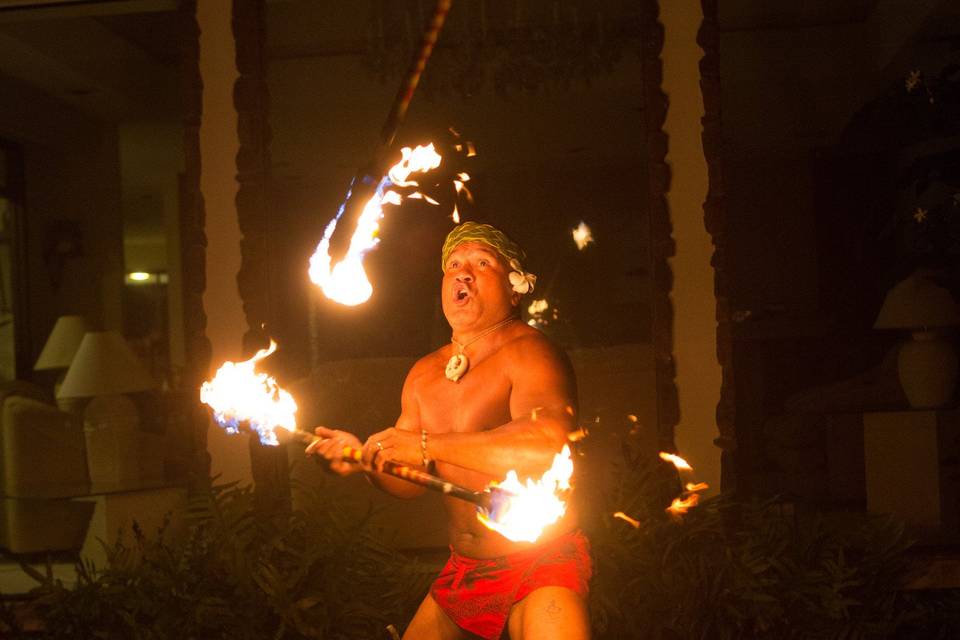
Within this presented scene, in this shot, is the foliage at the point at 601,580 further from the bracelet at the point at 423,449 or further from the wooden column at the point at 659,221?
the bracelet at the point at 423,449

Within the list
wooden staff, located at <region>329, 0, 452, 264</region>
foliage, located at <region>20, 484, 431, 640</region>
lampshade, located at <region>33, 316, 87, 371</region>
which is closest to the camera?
wooden staff, located at <region>329, 0, 452, 264</region>

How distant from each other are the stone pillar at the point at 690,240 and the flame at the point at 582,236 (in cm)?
47

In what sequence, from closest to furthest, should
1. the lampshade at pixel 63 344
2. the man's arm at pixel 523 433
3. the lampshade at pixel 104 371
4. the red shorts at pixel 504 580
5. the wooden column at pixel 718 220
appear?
the man's arm at pixel 523 433, the red shorts at pixel 504 580, the wooden column at pixel 718 220, the lampshade at pixel 104 371, the lampshade at pixel 63 344

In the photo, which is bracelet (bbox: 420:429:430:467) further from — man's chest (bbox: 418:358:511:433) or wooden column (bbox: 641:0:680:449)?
wooden column (bbox: 641:0:680:449)

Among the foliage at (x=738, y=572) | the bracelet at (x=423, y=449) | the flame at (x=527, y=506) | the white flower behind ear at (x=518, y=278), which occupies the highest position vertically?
the white flower behind ear at (x=518, y=278)

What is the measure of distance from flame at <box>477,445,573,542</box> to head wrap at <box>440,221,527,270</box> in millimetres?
560

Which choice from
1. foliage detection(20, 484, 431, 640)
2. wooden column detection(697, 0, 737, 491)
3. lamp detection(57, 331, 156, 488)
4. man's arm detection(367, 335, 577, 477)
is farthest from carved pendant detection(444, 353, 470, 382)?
lamp detection(57, 331, 156, 488)

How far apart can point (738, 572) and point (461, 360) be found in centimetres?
140

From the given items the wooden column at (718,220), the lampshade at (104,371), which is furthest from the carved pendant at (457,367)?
the lampshade at (104,371)

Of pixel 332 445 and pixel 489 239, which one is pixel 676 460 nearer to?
pixel 489 239

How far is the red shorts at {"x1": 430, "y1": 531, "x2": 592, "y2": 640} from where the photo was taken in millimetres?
2139

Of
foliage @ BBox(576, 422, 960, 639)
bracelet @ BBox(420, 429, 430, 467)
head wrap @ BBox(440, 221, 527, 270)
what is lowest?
foliage @ BBox(576, 422, 960, 639)

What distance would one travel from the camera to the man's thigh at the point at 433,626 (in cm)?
230

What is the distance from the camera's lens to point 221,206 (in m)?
3.66
